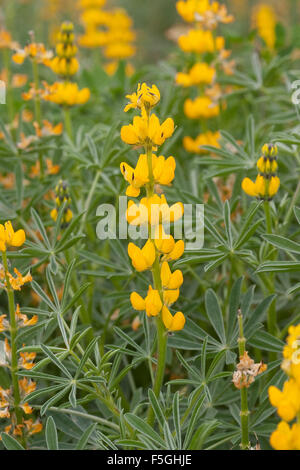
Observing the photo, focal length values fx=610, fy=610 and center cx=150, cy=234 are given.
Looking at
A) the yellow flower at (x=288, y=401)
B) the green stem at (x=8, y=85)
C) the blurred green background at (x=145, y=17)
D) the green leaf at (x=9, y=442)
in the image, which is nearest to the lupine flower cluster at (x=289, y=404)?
the yellow flower at (x=288, y=401)

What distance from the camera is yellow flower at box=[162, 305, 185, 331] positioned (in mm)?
809

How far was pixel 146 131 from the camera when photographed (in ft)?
2.57

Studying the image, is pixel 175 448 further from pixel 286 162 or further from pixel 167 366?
pixel 286 162

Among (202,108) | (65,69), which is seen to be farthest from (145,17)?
(65,69)

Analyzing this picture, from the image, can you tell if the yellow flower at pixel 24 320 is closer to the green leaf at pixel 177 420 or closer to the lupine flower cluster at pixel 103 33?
the green leaf at pixel 177 420

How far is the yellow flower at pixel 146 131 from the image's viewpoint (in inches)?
30.7

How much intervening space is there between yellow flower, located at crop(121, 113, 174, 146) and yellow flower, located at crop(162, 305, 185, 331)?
0.73 feet

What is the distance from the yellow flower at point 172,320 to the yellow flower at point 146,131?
22 cm

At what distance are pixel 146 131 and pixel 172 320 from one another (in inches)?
9.9

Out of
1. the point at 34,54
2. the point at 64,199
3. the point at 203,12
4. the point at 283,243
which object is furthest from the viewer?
the point at 203,12

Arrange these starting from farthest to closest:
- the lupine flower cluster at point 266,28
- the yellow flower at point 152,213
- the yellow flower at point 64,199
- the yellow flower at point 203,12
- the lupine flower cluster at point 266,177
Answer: the lupine flower cluster at point 266,28, the yellow flower at point 203,12, the yellow flower at point 64,199, the lupine flower cluster at point 266,177, the yellow flower at point 152,213

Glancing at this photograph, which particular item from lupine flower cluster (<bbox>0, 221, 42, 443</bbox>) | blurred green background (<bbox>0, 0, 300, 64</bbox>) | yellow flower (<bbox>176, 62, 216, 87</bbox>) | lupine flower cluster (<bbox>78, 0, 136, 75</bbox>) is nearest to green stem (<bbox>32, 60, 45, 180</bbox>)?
yellow flower (<bbox>176, 62, 216, 87</bbox>)

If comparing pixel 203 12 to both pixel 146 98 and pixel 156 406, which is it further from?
pixel 156 406
